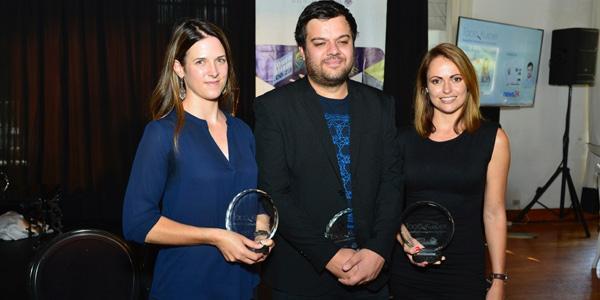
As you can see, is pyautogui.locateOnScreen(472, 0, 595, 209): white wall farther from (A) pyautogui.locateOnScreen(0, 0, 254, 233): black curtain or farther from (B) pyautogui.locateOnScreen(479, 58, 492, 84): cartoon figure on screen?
→ (A) pyautogui.locateOnScreen(0, 0, 254, 233): black curtain

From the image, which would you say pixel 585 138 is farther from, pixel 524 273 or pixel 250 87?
pixel 250 87

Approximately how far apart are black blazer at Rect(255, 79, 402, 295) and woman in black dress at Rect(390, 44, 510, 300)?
190 mm

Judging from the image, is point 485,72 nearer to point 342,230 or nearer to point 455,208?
point 455,208

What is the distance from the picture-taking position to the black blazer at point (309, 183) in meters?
1.92

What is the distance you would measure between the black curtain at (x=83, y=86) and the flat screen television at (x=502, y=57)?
2.54 metres

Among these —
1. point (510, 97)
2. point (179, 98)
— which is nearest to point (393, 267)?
point (179, 98)

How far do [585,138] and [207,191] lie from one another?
7.10 metres

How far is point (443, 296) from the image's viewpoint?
6.89ft

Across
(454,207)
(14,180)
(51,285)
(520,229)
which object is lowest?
(520,229)

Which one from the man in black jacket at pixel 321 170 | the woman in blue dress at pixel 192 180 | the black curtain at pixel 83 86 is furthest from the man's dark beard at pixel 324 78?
the black curtain at pixel 83 86

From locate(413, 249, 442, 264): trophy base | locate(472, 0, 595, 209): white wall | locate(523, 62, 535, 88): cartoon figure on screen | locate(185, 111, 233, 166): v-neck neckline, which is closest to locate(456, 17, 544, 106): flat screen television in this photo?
locate(523, 62, 535, 88): cartoon figure on screen

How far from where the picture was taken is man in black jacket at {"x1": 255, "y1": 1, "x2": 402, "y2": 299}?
6.32ft

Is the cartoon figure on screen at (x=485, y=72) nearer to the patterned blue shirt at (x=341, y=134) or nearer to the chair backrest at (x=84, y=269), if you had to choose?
the patterned blue shirt at (x=341, y=134)

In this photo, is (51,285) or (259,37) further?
(259,37)
